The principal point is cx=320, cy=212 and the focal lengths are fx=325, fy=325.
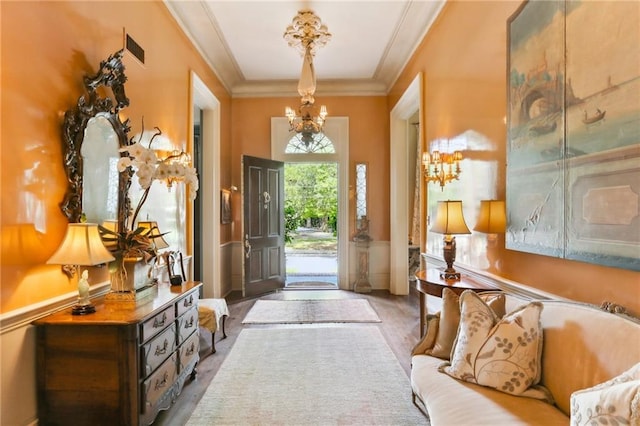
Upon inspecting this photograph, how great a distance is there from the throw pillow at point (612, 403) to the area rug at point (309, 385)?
1.26 metres

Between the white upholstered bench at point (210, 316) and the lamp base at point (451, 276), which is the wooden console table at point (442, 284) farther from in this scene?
the white upholstered bench at point (210, 316)

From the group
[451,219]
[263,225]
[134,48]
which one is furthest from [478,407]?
[263,225]

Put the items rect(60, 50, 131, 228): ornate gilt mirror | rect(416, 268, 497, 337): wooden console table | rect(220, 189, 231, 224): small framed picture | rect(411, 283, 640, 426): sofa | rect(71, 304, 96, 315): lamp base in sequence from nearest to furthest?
rect(411, 283, 640, 426): sofa
rect(71, 304, 96, 315): lamp base
rect(60, 50, 131, 228): ornate gilt mirror
rect(416, 268, 497, 337): wooden console table
rect(220, 189, 231, 224): small framed picture

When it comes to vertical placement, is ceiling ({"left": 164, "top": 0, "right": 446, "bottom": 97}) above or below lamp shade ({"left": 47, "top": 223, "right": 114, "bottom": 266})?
above

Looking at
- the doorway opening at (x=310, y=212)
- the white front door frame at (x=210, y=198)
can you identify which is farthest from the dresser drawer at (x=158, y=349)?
the doorway opening at (x=310, y=212)

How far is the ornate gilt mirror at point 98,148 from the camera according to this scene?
6.40 feet

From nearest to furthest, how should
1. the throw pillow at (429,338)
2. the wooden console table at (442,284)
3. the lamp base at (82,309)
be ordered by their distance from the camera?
the lamp base at (82,309) < the throw pillow at (429,338) < the wooden console table at (442,284)

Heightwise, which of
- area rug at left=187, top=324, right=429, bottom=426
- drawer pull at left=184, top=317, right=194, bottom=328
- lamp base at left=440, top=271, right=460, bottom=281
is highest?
lamp base at left=440, top=271, right=460, bottom=281

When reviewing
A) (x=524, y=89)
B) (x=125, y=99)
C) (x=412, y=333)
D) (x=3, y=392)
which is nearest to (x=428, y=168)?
(x=524, y=89)

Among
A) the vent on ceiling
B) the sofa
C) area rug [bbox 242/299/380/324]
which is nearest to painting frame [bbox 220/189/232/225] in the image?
area rug [bbox 242/299/380/324]

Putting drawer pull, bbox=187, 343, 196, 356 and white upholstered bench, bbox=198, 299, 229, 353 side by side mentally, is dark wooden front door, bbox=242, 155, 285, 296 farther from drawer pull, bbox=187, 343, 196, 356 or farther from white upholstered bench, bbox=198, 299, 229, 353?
drawer pull, bbox=187, 343, 196, 356

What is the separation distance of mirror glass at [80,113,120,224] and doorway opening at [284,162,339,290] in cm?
730

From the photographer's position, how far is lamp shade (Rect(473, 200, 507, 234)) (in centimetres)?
241

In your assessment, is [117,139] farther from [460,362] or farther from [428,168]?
[428,168]
